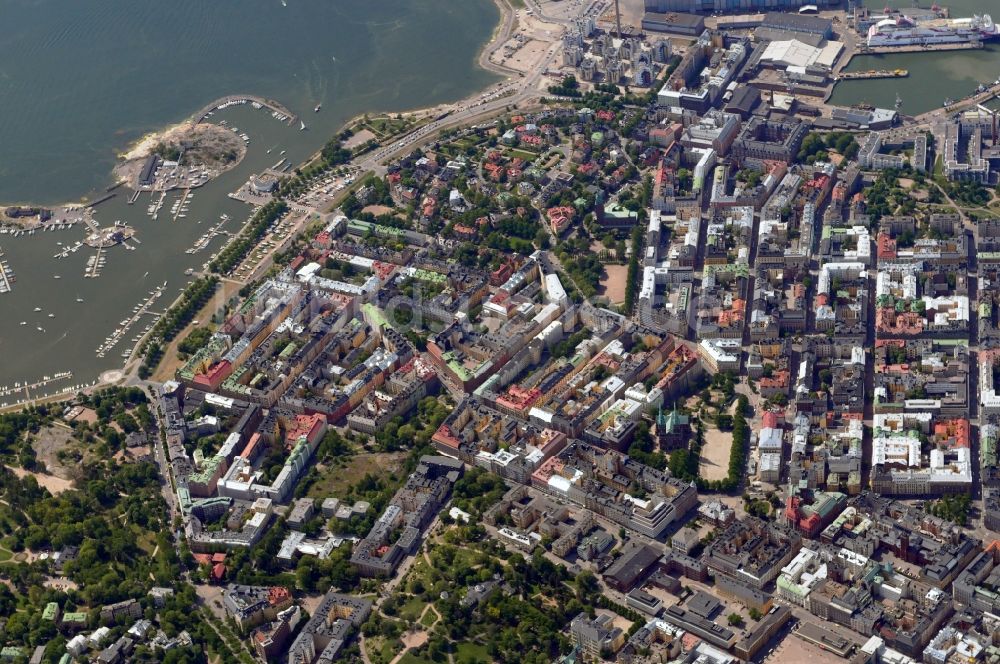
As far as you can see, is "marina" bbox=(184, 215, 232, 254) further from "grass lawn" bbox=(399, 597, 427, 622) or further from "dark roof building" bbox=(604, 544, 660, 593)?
"dark roof building" bbox=(604, 544, 660, 593)

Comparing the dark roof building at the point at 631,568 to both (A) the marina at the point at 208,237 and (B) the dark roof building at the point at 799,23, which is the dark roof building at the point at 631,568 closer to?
(A) the marina at the point at 208,237

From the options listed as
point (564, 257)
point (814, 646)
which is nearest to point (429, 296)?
point (564, 257)

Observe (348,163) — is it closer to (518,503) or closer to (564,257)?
(564,257)

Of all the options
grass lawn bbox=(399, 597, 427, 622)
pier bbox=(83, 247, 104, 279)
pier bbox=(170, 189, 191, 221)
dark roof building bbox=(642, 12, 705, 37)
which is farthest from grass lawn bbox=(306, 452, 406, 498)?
dark roof building bbox=(642, 12, 705, 37)

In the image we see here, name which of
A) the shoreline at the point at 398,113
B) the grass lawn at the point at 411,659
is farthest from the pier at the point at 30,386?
the grass lawn at the point at 411,659

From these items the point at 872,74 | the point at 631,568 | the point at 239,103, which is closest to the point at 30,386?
the point at 239,103

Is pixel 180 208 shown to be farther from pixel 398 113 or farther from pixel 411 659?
pixel 411 659
